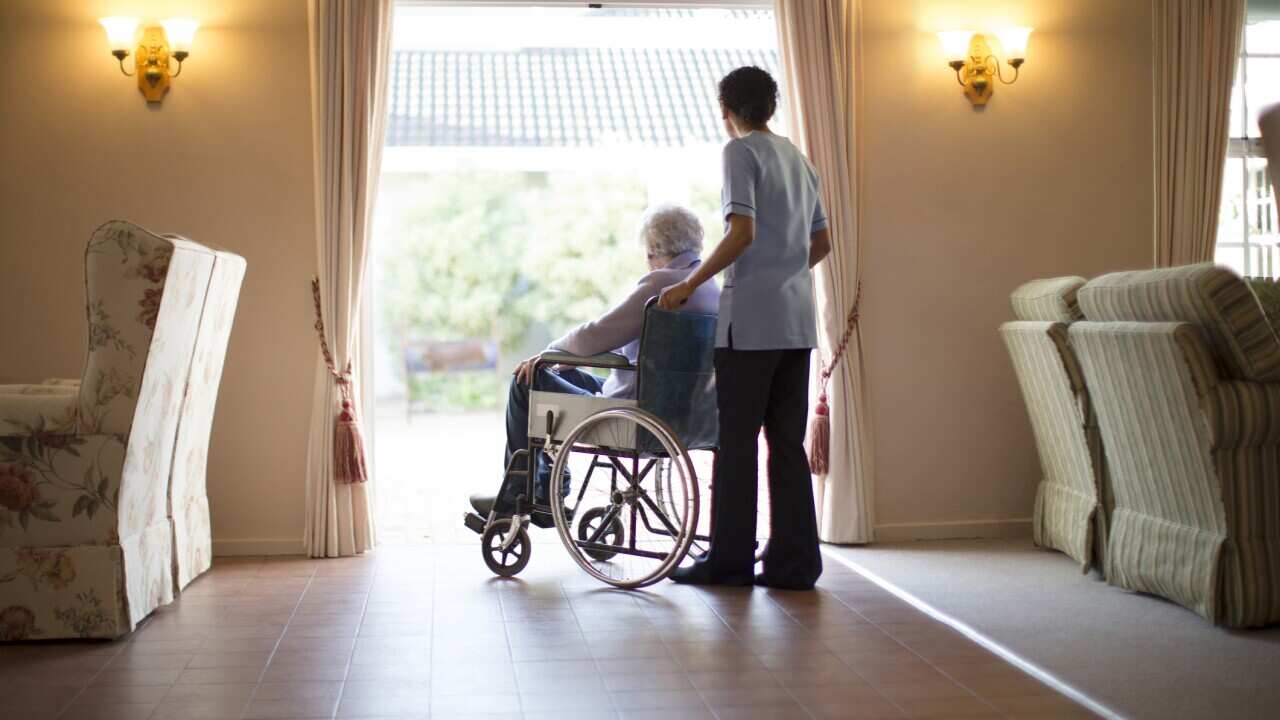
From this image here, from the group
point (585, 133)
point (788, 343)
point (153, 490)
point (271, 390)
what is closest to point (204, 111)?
point (271, 390)

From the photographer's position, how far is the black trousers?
3703 mm

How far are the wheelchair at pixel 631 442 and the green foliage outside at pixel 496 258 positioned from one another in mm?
7564

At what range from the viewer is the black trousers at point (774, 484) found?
3703 mm

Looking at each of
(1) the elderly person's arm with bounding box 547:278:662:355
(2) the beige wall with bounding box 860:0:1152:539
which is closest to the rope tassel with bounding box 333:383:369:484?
(1) the elderly person's arm with bounding box 547:278:662:355

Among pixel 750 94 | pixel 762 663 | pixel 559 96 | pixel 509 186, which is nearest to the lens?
pixel 762 663

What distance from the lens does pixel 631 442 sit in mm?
3590

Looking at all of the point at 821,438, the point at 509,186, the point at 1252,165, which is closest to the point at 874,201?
the point at 821,438

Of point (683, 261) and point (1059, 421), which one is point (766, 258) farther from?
point (1059, 421)

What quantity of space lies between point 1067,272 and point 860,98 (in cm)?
112

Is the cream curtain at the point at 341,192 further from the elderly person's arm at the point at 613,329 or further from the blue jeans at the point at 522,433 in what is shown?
the elderly person's arm at the point at 613,329

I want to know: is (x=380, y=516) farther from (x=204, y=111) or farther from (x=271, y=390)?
(x=204, y=111)

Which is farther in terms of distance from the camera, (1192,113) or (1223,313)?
(1192,113)

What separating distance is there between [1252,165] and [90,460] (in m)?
4.72

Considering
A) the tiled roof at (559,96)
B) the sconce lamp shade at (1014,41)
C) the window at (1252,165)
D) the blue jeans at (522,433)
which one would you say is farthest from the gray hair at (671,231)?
the tiled roof at (559,96)
